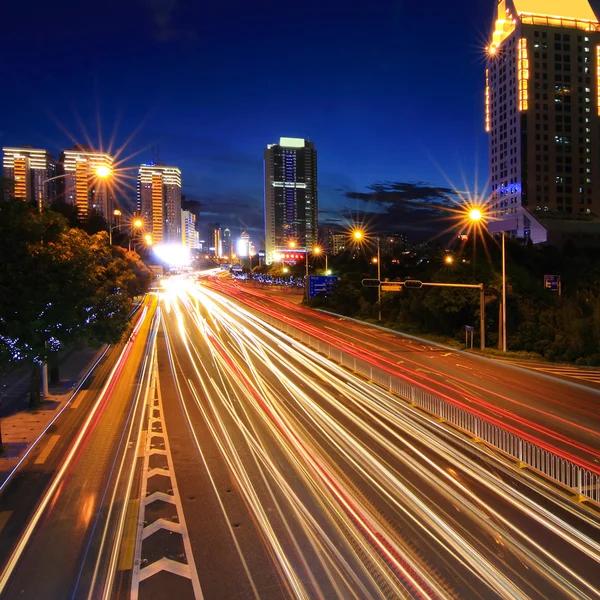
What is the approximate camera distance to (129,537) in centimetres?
855

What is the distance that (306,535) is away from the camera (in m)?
8.54

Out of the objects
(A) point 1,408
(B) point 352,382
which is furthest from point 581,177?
(A) point 1,408

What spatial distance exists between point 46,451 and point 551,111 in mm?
122881

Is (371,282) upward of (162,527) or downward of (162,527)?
upward

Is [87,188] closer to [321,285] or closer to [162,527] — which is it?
[321,285]

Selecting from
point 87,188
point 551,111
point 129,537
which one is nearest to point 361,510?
point 129,537

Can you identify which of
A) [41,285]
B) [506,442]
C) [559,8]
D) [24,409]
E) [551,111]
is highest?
[559,8]

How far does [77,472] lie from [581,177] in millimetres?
121318

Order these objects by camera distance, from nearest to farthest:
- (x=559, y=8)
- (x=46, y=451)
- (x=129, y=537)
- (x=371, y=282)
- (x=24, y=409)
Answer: (x=129, y=537), (x=46, y=451), (x=24, y=409), (x=371, y=282), (x=559, y=8)

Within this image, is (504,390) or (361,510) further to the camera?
(504,390)

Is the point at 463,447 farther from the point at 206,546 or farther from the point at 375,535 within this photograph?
the point at 206,546

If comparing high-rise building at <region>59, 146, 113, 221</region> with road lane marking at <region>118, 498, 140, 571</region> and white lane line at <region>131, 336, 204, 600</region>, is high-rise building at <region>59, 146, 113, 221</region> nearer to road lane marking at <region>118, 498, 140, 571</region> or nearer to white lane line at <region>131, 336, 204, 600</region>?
white lane line at <region>131, 336, 204, 600</region>

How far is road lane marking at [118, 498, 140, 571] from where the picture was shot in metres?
7.75

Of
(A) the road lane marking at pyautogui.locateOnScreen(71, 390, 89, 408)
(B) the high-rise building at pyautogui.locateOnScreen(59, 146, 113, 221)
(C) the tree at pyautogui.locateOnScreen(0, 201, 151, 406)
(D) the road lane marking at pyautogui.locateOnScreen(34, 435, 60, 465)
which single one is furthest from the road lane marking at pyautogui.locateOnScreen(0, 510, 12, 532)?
(B) the high-rise building at pyautogui.locateOnScreen(59, 146, 113, 221)
